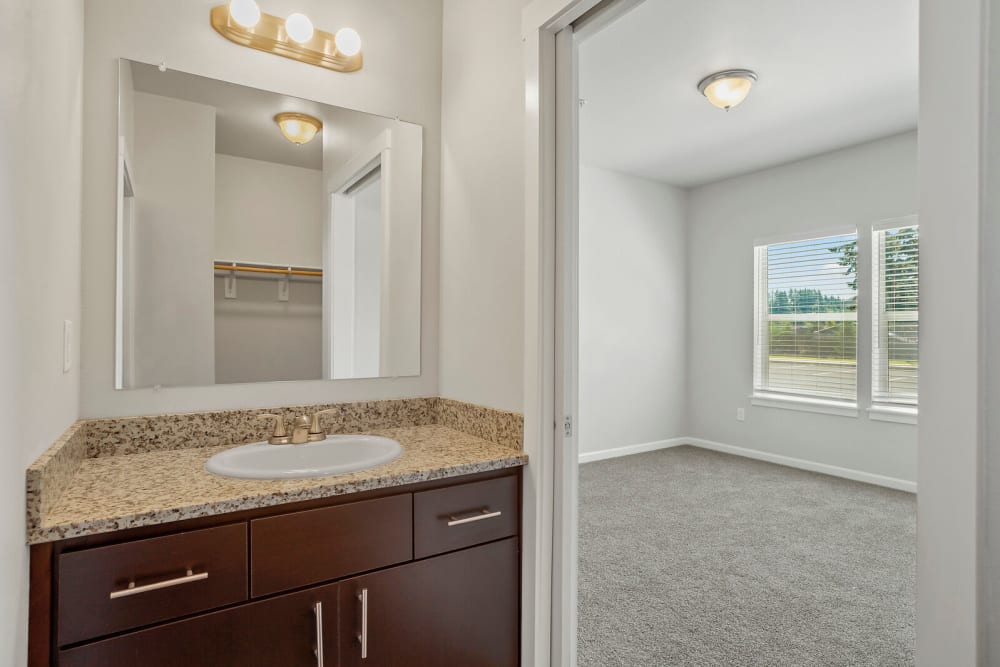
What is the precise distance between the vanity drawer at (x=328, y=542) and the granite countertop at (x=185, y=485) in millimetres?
48

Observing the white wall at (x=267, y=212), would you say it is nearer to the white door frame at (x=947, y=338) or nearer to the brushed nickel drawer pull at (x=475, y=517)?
the brushed nickel drawer pull at (x=475, y=517)

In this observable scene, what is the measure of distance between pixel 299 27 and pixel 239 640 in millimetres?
1762

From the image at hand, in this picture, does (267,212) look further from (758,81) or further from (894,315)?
(894,315)

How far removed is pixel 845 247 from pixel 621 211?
5.91 feet

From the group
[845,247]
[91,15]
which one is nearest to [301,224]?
[91,15]

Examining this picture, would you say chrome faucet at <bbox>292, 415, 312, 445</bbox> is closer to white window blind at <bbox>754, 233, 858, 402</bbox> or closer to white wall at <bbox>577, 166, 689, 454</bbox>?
white wall at <bbox>577, 166, 689, 454</bbox>

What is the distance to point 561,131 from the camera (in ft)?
5.14

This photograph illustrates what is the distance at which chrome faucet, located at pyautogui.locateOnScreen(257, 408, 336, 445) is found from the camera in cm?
162

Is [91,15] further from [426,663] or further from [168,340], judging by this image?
[426,663]

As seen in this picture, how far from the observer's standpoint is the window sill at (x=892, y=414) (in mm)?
3770

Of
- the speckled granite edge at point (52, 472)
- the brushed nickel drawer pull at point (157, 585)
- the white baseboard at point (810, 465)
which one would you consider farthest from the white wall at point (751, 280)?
the speckled granite edge at point (52, 472)

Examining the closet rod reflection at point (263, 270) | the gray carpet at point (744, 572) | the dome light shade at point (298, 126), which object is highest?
the dome light shade at point (298, 126)

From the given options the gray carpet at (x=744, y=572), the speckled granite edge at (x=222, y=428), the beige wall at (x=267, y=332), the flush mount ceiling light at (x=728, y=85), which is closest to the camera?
the speckled granite edge at (x=222, y=428)

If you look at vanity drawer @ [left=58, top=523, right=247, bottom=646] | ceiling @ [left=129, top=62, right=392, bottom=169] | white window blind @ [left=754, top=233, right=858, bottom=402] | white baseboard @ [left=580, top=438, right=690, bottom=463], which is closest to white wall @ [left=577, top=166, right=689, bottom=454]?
white baseboard @ [left=580, top=438, right=690, bottom=463]
